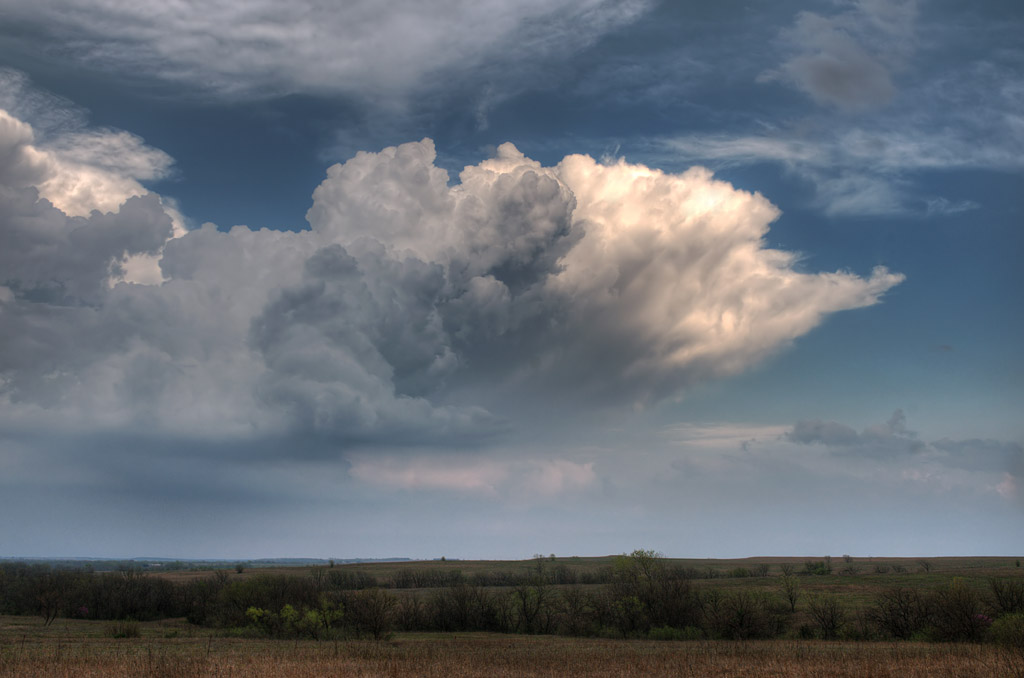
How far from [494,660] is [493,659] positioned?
63 cm

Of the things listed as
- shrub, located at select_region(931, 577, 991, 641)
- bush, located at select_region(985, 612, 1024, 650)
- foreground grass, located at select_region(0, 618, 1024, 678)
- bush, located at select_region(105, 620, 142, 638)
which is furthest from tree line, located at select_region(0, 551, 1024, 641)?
bush, located at select_region(105, 620, 142, 638)

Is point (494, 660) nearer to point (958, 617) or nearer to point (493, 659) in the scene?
point (493, 659)

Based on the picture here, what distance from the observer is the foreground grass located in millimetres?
34344

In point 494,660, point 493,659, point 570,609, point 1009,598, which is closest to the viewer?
point 494,660

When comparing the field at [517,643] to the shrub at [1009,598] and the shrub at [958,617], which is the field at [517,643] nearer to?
the shrub at [958,617]

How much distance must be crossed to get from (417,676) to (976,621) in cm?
4439

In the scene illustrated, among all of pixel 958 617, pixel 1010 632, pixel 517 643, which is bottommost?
pixel 517 643

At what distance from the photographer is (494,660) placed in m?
41.2

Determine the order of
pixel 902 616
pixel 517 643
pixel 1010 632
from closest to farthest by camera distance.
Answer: pixel 1010 632, pixel 517 643, pixel 902 616

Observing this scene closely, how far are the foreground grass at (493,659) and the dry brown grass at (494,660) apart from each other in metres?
0.06

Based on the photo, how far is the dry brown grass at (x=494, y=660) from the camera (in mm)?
34250

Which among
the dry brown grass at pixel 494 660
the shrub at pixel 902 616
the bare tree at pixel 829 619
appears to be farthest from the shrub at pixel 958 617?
the bare tree at pixel 829 619

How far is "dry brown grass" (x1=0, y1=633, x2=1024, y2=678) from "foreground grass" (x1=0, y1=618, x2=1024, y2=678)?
0.06m

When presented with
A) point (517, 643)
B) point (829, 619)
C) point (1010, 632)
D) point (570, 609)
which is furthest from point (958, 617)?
point (570, 609)
